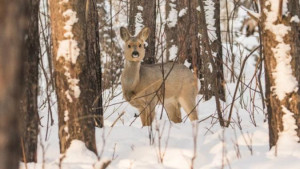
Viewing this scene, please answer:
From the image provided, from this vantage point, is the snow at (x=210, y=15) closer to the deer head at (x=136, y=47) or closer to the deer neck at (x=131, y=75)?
the deer head at (x=136, y=47)

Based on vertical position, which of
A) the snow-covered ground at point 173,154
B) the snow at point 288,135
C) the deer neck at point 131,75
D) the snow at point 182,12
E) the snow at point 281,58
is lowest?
the snow-covered ground at point 173,154

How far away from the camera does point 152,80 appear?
384 inches

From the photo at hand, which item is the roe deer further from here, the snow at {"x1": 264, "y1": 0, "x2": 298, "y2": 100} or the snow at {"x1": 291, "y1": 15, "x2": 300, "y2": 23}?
the snow at {"x1": 291, "y1": 15, "x2": 300, "y2": 23}

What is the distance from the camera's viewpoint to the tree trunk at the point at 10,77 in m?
2.01

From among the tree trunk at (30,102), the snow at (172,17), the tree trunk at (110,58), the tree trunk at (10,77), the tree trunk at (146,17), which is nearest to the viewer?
the tree trunk at (10,77)

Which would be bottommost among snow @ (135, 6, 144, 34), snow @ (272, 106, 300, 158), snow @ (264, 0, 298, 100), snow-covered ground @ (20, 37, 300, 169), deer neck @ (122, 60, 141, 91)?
snow-covered ground @ (20, 37, 300, 169)

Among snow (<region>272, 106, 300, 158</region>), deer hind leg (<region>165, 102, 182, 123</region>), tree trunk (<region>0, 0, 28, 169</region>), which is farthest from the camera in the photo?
deer hind leg (<region>165, 102, 182, 123</region>)

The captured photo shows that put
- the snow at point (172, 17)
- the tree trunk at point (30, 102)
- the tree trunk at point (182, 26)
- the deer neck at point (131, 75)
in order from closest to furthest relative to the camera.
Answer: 1. the tree trunk at point (30, 102)
2. the deer neck at point (131, 75)
3. the tree trunk at point (182, 26)
4. the snow at point (172, 17)

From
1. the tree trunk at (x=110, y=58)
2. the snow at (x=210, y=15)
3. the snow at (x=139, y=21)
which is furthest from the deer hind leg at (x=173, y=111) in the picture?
the snow at (x=210, y=15)

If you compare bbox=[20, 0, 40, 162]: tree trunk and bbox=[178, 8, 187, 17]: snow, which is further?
bbox=[178, 8, 187, 17]: snow

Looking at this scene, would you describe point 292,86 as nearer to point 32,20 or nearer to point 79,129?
point 79,129

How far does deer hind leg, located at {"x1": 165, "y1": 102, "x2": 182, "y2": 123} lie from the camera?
9888 millimetres

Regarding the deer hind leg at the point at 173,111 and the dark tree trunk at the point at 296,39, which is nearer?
the dark tree trunk at the point at 296,39

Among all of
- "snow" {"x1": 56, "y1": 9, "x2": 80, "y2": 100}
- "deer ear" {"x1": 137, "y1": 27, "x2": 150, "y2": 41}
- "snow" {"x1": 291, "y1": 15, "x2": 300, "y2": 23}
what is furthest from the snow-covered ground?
"deer ear" {"x1": 137, "y1": 27, "x2": 150, "y2": 41}
